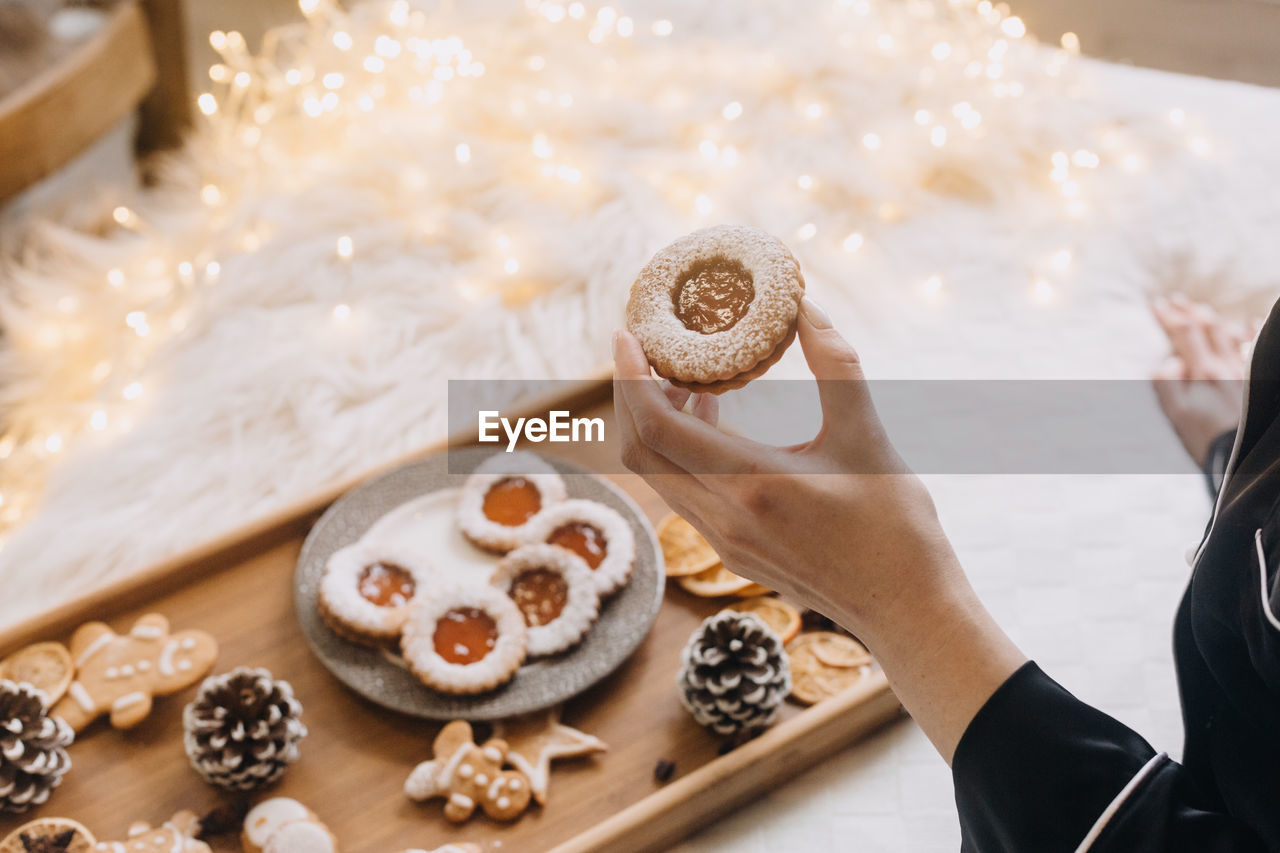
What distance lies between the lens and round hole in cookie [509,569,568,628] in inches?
41.6

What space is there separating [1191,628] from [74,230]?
1896 millimetres


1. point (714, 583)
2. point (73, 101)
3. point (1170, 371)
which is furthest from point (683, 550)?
→ point (73, 101)

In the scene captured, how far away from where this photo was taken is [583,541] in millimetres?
1125

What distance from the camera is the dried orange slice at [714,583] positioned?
111cm

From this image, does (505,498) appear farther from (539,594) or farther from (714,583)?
(714,583)

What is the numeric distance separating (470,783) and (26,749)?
0.42 metres

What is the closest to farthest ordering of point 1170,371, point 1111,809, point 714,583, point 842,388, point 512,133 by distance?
point 1111,809 → point 842,388 → point 714,583 → point 1170,371 → point 512,133

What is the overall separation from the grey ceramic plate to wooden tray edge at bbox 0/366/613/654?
38mm

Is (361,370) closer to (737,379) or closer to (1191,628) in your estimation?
(737,379)

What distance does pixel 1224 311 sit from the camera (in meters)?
1.59

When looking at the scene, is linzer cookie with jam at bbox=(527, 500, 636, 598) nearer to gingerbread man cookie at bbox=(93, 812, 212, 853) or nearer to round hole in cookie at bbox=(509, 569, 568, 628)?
round hole in cookie at bbox=(509, 569, 568, 628)

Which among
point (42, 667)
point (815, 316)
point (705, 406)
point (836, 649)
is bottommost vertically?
point (42, 667)

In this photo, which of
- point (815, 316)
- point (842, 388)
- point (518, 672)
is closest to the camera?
point (842, 388)

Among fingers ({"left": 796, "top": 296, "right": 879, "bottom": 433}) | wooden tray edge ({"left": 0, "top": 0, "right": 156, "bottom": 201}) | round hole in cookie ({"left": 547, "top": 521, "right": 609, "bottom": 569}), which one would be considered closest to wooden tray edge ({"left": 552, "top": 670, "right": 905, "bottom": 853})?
round hole in cookie ({"left": 547, "top": 521, "right": 609, "bottom": 569})
